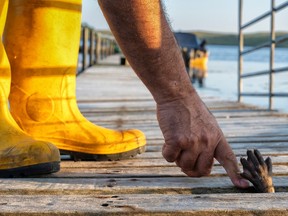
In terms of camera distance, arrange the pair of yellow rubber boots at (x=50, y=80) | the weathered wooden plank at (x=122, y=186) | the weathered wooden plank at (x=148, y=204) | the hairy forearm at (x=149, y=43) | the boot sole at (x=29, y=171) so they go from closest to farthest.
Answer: the weathered wooden plank at (x=148, y=204) < the hairy forearm at (x=149, y=43) < the weathered wooden plank at (x=122, y=186) < the boot sole at (x=29, y=171) < the pair of yellow rubber boots at (x=50, y=80)

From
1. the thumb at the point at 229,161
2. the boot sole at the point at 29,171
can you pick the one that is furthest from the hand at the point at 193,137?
the boot sole at the point at 29,171

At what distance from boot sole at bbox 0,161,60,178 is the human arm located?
1.15ft

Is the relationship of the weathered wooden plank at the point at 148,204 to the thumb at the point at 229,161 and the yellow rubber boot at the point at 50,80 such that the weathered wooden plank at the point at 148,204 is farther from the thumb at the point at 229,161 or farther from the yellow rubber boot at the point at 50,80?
the yellow rubber boot at the point at 50,80

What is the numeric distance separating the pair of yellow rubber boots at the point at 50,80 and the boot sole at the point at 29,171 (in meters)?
0.24

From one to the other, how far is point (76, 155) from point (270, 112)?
1949 millimetres

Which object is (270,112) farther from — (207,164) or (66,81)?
(207,164)

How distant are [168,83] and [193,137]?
0.41ft

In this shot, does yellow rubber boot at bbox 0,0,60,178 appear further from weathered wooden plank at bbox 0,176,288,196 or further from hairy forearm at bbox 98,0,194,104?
hairy forearm at bbox 98,0,194,104

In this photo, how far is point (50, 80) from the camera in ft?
5.82

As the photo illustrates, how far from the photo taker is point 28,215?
1.05 m

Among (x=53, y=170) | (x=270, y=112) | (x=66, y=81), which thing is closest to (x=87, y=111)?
(x=270, y=112)

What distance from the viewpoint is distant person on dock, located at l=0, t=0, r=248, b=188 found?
→ 120 centimetres

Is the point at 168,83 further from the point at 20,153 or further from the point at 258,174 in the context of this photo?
the point at 20,153

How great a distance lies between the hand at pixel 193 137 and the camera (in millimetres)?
1231
